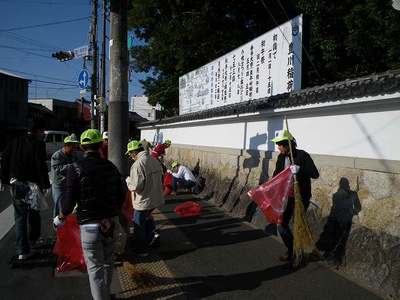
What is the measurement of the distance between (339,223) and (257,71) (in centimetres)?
502

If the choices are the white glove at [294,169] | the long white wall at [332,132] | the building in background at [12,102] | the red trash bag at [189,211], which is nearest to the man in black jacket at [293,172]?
the white glove at [294,169]

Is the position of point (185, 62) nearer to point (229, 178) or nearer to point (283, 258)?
point (229, 178)

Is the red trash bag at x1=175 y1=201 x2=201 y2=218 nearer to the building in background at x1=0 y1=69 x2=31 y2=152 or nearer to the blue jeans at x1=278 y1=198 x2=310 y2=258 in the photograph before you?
the blue jeans at x1=278 y1=198 x2=310 y2=258

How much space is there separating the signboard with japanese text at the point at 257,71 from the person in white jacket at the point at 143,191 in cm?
354

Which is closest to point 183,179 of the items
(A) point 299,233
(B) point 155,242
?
(B) point 155,242

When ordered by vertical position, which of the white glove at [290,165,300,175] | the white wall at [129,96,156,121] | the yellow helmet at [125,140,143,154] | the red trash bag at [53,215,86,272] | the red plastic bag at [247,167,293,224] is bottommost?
the red trash bag at [53,215,86,272]

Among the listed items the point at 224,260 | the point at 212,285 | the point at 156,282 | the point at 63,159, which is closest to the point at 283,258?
the point at 224,260

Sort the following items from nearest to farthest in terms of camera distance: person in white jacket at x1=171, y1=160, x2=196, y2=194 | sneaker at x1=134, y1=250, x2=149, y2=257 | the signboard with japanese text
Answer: sneaker at x1=134, y1=250, x2=149, y2=257 < the signboard with japanese text < person in white jacket at x1=171, y1=160, x2=196, y2=194

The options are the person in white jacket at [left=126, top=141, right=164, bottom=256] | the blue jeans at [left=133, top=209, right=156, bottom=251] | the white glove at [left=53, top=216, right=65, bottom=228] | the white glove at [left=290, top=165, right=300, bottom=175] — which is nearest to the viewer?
the white glove at [left=53, top=216, right=65, bottom=228]

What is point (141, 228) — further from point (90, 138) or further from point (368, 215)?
point (368, 215)

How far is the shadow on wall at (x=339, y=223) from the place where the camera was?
6.12 m

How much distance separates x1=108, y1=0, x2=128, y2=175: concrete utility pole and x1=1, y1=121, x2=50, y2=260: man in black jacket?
1052 millimetres

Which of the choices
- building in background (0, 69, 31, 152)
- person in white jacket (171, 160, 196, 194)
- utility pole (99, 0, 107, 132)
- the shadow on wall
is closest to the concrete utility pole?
the shadow on wall

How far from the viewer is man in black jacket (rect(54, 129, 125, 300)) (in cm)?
449
